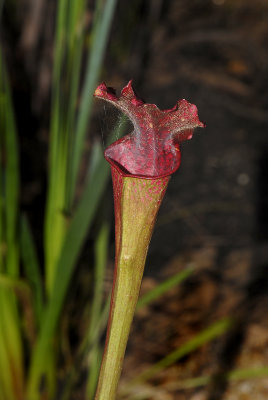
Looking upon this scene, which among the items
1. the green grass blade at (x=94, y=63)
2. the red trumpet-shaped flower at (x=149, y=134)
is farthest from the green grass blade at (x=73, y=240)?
the red trumpet-shaped flower at (x=149, y=134)

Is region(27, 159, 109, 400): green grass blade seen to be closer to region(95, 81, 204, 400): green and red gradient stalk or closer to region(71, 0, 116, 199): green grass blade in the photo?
region(71, 0, 116, 199): green grass blade

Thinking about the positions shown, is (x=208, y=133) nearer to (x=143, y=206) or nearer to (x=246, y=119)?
(x=246, y=119)

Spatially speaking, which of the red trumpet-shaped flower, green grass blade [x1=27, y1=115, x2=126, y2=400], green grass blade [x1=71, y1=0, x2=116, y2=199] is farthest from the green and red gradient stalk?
green grass blade [x1=71, y1=0, x2=116, y2=199]

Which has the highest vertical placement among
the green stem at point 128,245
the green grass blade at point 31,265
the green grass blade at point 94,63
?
the green grass blade at point 94,63

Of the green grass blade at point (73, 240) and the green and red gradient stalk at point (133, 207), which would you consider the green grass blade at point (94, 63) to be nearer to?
the green grass blade at point (73, 240)

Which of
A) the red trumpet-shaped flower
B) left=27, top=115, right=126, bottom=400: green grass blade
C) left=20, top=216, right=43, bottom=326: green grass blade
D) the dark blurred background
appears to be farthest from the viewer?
the dark blurred background

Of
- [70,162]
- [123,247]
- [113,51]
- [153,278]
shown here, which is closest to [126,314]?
[123,247]

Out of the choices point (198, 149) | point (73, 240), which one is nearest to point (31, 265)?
point (73, 240)
